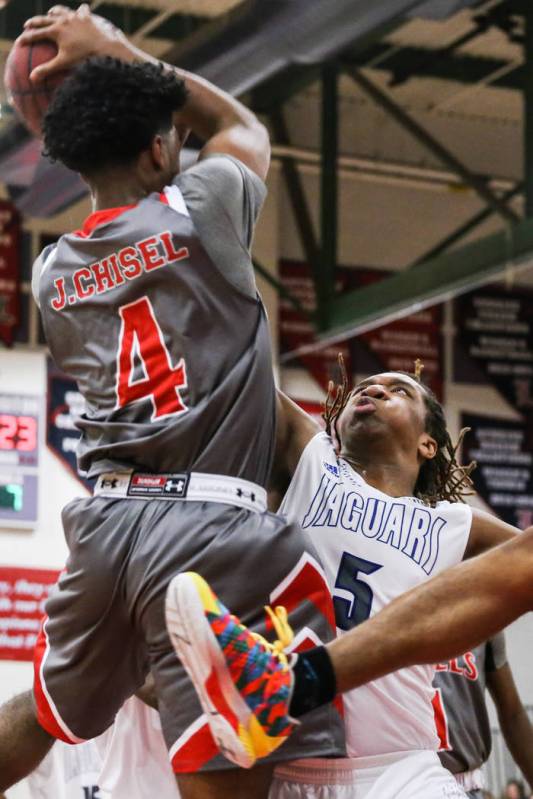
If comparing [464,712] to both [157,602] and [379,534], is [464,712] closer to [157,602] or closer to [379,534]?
[379,534]

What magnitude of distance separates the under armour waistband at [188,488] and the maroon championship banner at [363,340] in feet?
36.4

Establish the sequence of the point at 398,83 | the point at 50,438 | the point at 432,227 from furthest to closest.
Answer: the point at 432,227 < the point at 398,83 < the point at 50,438

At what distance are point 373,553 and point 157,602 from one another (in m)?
1.12

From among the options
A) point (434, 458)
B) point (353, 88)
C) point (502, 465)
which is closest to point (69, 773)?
point (434, 458)

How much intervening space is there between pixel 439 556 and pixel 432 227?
451 inches

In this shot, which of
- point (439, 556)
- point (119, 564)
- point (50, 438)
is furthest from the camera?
point (50, 438)

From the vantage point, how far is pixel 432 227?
15.9 meters

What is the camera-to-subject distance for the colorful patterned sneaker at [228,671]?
3.39 meters

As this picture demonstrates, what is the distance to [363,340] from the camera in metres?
15.7

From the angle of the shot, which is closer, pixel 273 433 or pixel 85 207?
pixel 273 433

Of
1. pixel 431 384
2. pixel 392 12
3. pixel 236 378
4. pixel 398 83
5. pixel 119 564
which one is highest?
pixel 236 378

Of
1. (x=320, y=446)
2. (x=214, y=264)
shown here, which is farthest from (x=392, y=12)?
(x=214, y=264)

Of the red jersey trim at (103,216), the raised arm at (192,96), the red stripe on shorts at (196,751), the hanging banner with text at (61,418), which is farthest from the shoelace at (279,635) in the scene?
the hanging banner with text at (61,418)

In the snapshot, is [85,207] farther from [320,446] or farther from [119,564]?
[119,564]
